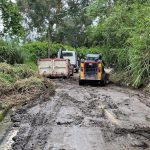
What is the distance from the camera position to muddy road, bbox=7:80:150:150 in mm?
10219

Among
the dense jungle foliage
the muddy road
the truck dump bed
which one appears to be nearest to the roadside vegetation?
the dense jungle foliage

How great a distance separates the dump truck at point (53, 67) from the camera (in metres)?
35.8

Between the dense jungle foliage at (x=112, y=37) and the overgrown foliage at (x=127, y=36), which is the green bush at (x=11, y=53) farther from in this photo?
the overgrown foliage at (x=127, y=36)

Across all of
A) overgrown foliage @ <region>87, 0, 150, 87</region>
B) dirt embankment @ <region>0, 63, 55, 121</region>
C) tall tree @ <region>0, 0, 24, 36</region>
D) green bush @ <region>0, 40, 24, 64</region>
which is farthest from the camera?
tall tree @ <region>0, 0, 24, 36</region>

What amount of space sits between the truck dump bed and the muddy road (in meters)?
15.8

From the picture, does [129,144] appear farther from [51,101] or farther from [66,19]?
[66,19]

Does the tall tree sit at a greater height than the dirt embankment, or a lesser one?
greater

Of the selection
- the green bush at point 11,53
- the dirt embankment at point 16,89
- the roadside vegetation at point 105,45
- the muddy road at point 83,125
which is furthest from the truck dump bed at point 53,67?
the muddy road at point 83,125

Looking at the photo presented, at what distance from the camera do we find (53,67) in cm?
3581

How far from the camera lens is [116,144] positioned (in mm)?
10203

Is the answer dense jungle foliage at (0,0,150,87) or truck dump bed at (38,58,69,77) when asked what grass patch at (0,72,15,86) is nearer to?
dense jungle foliage at (0,0,150,87)

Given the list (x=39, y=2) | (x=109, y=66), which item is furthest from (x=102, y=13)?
(x=39, y=2)

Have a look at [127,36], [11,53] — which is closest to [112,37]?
[127,36]

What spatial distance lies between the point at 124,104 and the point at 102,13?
69.6ft
